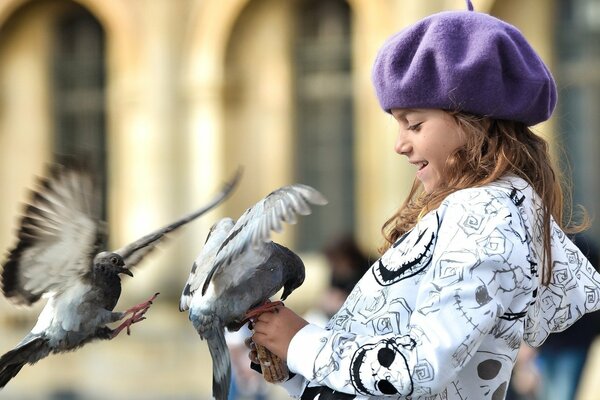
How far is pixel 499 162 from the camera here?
2.79m

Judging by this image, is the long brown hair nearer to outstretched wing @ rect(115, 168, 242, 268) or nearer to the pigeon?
the pigeon

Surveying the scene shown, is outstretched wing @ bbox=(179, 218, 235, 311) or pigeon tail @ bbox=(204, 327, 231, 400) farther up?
outstretched wing @ bbox=(179, 218, 235, 311)

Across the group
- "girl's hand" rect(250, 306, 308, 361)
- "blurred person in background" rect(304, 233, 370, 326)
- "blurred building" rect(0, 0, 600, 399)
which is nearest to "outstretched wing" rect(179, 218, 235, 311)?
"girl's hand" rect(250, 306, 308, 361)

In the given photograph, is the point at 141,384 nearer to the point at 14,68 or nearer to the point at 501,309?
the point at 14,68

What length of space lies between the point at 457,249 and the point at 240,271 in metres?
0.44

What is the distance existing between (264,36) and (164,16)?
1138 mm

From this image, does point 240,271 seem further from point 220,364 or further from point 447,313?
point 447,313

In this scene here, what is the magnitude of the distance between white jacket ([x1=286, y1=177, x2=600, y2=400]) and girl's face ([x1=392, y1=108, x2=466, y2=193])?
0.44 ft

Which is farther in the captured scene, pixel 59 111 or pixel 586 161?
pixel 59 111

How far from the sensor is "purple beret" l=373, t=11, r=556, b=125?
2.75 meters

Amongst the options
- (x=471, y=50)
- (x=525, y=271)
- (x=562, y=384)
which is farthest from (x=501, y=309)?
(x=562, y=384)

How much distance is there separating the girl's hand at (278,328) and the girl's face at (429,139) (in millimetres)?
417

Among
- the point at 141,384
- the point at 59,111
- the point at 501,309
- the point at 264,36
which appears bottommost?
the point at 141,384

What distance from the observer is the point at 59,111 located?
16.0 meters
